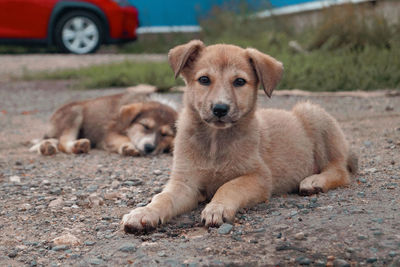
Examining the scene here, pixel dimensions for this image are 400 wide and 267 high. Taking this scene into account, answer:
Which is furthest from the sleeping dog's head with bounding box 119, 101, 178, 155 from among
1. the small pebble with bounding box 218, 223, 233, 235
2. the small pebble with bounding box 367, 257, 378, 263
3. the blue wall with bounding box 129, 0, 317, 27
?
the blue wall with bounding box 129, 0, 317, 27

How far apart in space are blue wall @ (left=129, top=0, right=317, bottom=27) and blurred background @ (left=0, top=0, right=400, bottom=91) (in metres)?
0.03

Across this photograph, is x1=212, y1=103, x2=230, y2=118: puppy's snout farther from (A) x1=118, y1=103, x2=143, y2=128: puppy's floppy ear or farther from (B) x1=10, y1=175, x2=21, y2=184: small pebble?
(A) x1=118, y1=103, x2=143, y2=128: puppy's floppy ear

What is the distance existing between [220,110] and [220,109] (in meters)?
0.01

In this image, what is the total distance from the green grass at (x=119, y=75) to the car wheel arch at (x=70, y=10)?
214 cm

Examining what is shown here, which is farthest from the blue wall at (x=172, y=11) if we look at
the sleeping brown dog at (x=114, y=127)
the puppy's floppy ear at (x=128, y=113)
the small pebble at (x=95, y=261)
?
the small pebble at (x=95, y=261)

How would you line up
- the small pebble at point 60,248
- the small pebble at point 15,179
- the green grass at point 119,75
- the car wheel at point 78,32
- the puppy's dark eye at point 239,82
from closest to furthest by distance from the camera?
the small pebble at point 60,248 < the puppy's dark eye at point 239,82 < the small pebble at point 15,179 < the green grass at point 119,75 < the car wheel at point 78,32

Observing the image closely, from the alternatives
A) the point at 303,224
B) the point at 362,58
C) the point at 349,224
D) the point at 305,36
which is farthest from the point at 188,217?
the point at 305,36

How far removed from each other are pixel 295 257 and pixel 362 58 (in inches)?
286

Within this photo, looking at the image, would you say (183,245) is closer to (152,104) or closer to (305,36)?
(152,104)

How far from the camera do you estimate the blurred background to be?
9570mm

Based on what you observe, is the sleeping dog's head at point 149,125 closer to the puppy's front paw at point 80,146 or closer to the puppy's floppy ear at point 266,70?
the puppy's front paw at point 80,146

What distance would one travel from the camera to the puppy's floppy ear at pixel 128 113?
701 centimetres

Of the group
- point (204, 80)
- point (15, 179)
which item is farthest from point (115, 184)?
point (204, 80)

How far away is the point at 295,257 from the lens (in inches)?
119
